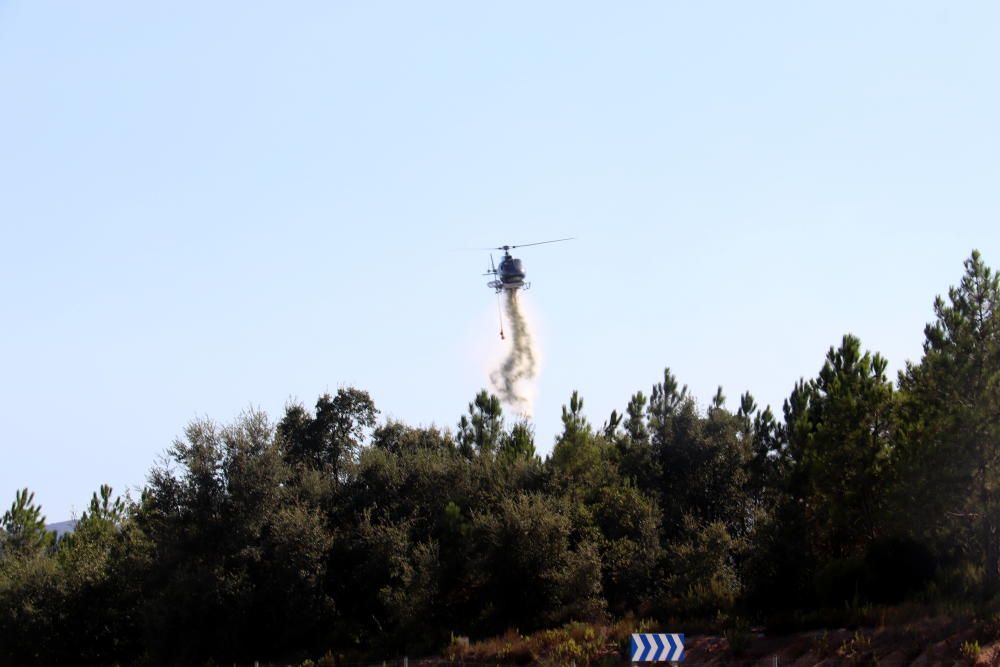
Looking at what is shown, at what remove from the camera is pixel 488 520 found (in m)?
48.7

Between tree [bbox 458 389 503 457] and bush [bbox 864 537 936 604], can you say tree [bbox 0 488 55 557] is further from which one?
bush [bbox 864 537 936 604]

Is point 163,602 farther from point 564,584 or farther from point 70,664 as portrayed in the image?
point 564,584

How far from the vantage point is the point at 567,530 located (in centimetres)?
4812

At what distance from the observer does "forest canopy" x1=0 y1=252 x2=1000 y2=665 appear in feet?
131

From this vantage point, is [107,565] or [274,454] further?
→ [107,565]

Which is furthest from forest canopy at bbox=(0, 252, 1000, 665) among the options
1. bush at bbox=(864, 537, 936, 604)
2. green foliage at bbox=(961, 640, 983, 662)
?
green foliage at bbox=(961, 640, 983, 662)

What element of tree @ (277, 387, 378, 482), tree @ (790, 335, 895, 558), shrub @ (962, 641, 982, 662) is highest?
tree @ (277, 387, 378, 482)

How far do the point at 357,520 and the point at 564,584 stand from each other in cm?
1206

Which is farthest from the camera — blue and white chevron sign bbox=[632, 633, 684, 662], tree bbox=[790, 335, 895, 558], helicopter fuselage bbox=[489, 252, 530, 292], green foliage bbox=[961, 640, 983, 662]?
helicopter fuselage bbox=[489, 252, 530, 292]

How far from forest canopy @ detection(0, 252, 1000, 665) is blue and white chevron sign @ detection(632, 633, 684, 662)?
61.6 ft

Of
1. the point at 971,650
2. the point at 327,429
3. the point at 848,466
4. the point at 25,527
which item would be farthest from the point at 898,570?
the point at 25,527

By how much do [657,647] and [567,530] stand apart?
25.0 meters

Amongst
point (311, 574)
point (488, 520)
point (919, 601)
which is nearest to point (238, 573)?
point (311, 574)

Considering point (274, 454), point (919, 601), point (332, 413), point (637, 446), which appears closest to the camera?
point (919, 601)
